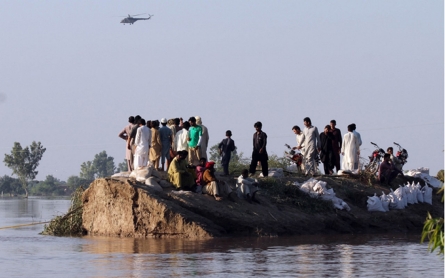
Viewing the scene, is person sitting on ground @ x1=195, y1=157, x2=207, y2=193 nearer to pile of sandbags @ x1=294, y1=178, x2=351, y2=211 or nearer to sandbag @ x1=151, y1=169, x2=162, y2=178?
sandbag @ x1=151, y1=169, x2=162, y2=178

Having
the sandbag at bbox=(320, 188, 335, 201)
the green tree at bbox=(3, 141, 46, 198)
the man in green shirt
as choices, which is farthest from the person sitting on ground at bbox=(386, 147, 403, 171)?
the green tree at bbox=(3, 141, 46, 198)

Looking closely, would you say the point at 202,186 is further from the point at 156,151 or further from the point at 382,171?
the point at 382,171

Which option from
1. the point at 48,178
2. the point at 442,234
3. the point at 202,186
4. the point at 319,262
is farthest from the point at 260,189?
the point at 48,178

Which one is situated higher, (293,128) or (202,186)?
(293,128)

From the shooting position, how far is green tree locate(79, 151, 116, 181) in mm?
108700

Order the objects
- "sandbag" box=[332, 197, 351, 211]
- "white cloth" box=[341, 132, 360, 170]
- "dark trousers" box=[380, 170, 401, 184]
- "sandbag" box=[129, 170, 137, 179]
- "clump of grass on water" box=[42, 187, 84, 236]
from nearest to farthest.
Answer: "sandbag" box=[129, 170, 137, 179], "clump of grass on water" box=[42, 187, 84, 236], "sandbag" box=[332, 197, 351, 211], "white cloth" box=[341, 132, 360, 170], "dark trousers" box=[380, 170, 401, 184]

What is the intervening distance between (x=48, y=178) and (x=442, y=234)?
104 metres

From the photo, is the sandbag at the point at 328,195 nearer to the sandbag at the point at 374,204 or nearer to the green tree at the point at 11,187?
the sandbag at the point at 374,204

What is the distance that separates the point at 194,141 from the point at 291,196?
8.63ft

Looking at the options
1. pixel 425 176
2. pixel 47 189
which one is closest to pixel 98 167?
pixel 47 189

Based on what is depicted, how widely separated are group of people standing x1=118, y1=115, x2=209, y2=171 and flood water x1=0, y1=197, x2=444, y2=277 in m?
2.27

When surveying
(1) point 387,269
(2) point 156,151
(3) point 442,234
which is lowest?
(1) point 387,269

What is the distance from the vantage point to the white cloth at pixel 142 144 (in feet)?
64.0

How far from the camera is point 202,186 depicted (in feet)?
62.1
